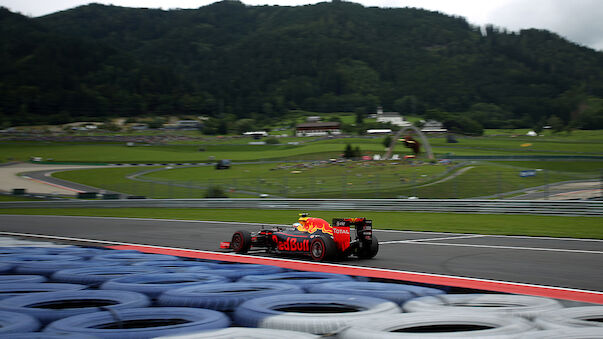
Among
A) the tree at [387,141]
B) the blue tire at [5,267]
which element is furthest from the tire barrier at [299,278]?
the tree at [387,141]

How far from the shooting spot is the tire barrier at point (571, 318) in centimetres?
413

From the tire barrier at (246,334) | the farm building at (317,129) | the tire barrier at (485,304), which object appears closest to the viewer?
the tire barrier at (246,334)

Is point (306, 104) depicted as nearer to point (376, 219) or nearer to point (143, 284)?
point (376, 219)

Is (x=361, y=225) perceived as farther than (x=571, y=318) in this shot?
Yes

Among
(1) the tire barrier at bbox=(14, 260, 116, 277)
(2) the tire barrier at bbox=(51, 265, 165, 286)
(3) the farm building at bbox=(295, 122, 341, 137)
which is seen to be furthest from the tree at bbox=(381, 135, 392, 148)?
(2) the tire barrier at bbox=(51, 265, 165, 286)

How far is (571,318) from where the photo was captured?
14.5ft

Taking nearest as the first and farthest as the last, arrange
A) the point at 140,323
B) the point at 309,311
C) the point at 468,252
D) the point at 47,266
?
the point at 140,323 → the point at 309,311 → the point at 47,266 → the point at 468,252

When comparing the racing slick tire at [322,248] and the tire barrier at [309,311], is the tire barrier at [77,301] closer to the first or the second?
the tire barrier at [309,311]

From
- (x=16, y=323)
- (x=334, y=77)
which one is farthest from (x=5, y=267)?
(x=334, y=77)

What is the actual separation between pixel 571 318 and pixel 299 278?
3428mm

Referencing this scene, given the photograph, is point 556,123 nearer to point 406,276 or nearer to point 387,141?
point 387,141

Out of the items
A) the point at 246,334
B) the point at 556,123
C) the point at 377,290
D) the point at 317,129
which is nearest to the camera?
the point at 246,334

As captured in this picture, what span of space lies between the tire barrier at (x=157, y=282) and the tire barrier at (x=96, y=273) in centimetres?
41

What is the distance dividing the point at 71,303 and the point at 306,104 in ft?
393
